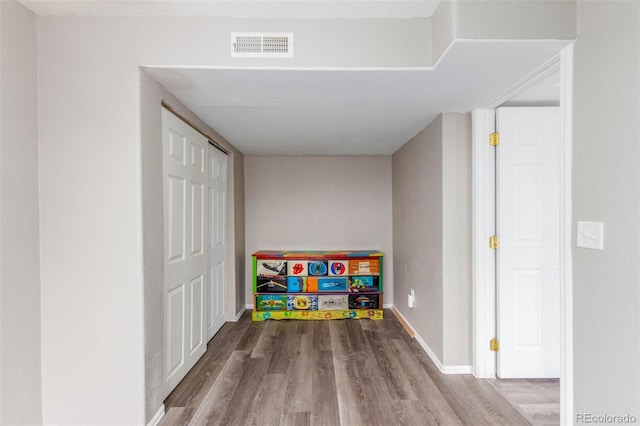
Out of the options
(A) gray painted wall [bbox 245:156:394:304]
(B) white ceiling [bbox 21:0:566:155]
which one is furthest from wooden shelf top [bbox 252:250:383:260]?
(B) white ceiling [bbox 21:0:566:155]

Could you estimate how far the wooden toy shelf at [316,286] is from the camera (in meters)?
3.92

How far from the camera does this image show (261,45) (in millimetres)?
1795

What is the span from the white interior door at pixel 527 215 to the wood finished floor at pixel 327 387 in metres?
0.66

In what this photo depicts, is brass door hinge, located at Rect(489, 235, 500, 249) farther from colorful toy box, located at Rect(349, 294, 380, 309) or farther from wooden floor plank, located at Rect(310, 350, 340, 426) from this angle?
colorful toy box, located at Rect(349, 294, 380, 309)

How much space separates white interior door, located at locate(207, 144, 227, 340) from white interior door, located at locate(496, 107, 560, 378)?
2.53 metres

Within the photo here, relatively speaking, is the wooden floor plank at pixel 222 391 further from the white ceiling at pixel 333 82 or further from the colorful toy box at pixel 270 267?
the white ceiling at pixel 333 82

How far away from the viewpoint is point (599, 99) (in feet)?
4.65

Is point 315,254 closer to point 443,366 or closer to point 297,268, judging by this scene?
point 297,268

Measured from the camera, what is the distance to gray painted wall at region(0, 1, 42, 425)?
5.00 ft

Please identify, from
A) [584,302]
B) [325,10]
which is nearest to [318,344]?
[584,302]

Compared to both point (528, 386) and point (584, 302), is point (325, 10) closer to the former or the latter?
Result: point (584, 302)

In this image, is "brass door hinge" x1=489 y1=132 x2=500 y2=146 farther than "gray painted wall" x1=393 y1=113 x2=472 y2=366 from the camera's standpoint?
No

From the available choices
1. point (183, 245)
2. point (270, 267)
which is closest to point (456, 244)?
point (183, 245)

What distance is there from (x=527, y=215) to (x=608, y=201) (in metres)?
1.10
